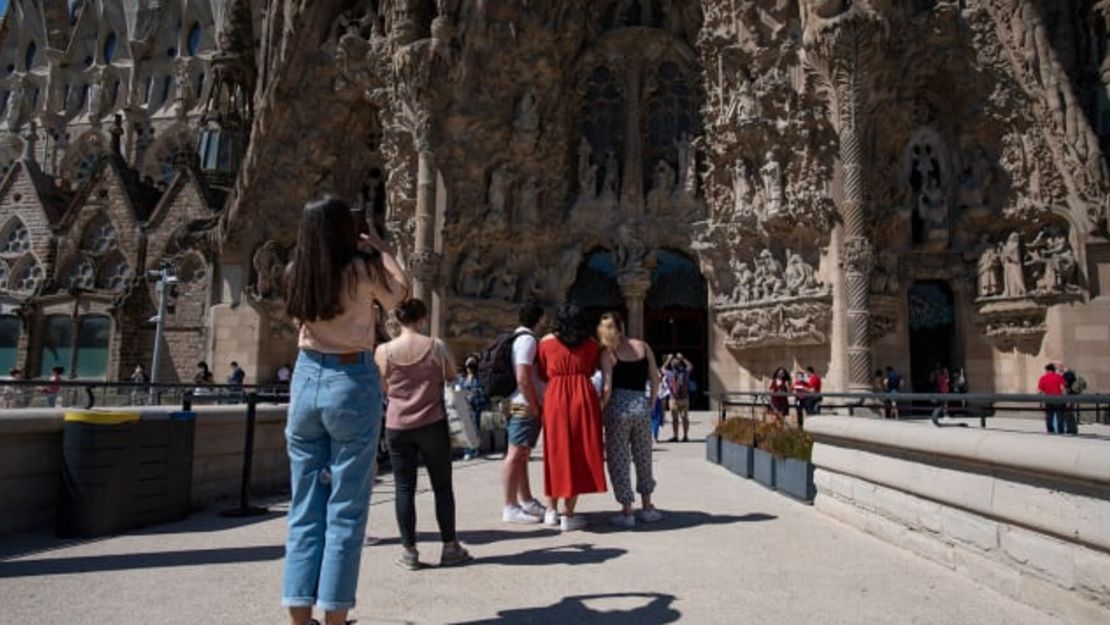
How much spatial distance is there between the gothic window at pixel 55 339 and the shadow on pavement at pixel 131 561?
28105 millimetres

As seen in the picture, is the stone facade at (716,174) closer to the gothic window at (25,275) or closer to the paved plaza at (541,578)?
the gothic window at (25,275)

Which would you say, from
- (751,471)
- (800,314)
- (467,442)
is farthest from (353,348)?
(800,314)

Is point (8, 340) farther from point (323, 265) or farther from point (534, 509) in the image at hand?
point (323, 265)

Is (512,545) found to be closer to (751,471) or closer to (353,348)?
(353,348)

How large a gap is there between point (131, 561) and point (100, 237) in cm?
3006

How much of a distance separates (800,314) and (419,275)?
30.1 ft

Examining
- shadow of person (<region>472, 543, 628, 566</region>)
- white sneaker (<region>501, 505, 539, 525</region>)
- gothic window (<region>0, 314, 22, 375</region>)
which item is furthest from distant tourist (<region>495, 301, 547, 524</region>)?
gothic window (<region>0, 314, 22, 375</region>)

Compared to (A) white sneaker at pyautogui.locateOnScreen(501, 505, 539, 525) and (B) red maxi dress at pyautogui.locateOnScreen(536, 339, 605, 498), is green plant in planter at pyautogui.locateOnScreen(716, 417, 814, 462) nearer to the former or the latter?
(B) red maxi dress at pyautogui.locateOnScreen(536, 339, 605, 498)

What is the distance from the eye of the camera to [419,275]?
19.1 m

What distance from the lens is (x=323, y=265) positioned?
296 centimetres

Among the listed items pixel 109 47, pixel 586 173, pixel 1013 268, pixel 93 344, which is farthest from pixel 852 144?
pixel 109 47

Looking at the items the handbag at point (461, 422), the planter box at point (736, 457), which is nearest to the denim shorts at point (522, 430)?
the handbag at point (461, 422)

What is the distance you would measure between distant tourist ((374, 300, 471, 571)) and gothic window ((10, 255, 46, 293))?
3303 cm

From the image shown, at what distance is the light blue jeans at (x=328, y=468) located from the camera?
2.83 m
